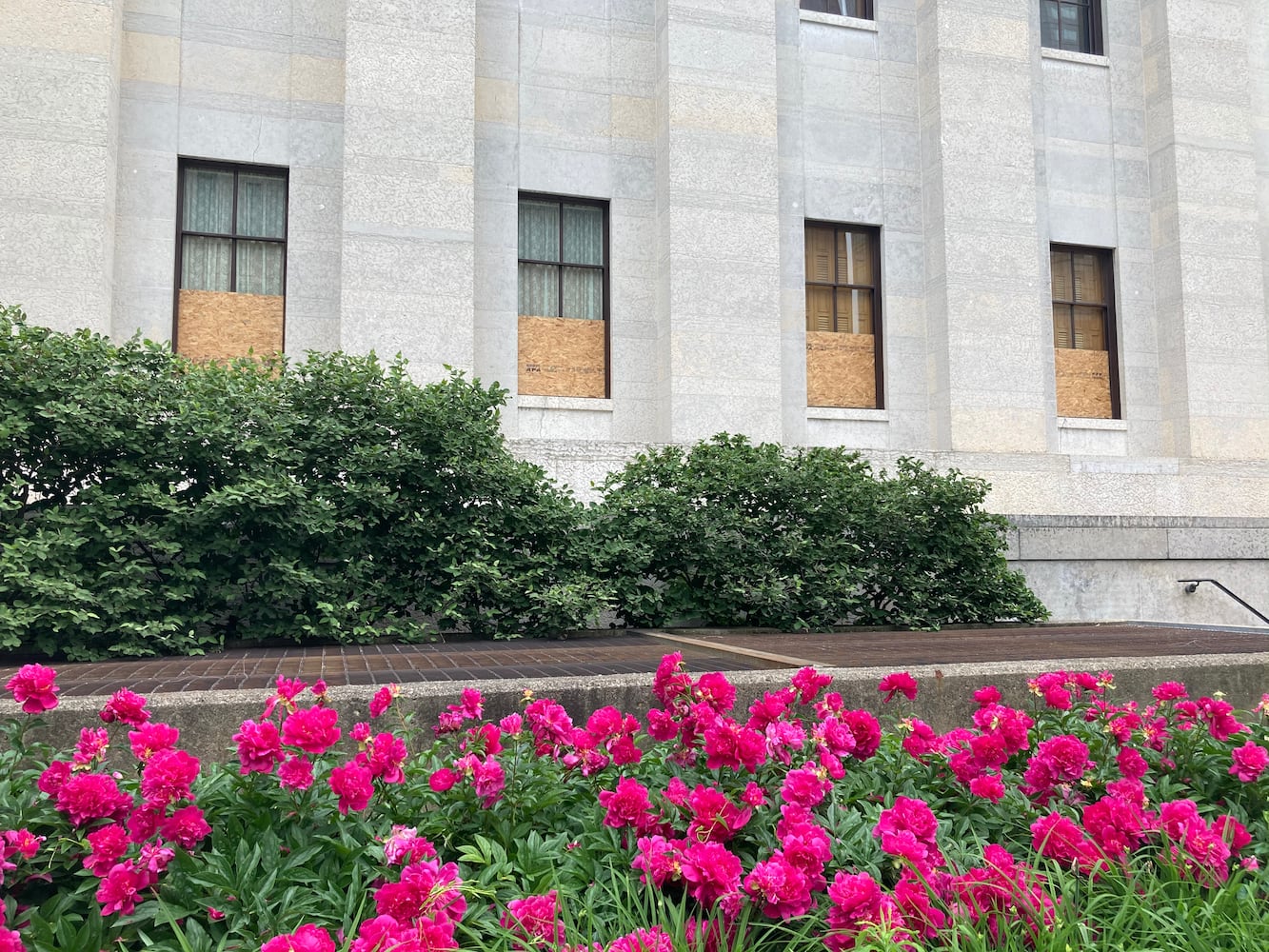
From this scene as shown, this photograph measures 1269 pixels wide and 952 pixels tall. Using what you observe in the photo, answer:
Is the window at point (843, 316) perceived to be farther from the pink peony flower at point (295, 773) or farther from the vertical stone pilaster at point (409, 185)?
the pink peony flower at point (295, 773)

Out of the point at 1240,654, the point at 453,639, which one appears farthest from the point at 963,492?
the point at 453,639

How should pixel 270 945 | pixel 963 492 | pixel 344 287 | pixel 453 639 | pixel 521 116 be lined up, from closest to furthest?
1. pixel 270 945
2. pixel 453 639
3. pixel 963 492
4. pixel 344 287
5. pixel 521 116

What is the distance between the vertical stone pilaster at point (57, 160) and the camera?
36.0 ft

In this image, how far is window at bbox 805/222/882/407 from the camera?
46.6ft

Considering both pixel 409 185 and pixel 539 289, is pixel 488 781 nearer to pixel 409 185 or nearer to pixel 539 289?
pixel 409 185

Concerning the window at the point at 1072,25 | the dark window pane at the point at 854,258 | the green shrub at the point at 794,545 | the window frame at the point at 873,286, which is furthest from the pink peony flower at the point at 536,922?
the window at the point at 1072,25

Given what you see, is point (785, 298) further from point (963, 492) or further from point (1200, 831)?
point (1200, 831)

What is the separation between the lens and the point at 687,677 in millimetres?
3566

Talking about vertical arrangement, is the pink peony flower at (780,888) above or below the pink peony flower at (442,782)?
below

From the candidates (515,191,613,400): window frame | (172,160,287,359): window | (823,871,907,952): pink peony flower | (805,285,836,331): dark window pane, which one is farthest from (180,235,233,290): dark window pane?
(823,871,907,952): pink peony flower

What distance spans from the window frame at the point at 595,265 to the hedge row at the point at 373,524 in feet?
12.1

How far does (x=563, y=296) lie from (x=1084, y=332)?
8.20 meters

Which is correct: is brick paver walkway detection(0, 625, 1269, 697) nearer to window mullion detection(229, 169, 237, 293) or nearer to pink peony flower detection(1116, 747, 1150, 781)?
pink peony flower detection(1116, 747, 1150, 781)

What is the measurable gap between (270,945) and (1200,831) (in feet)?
8.56
